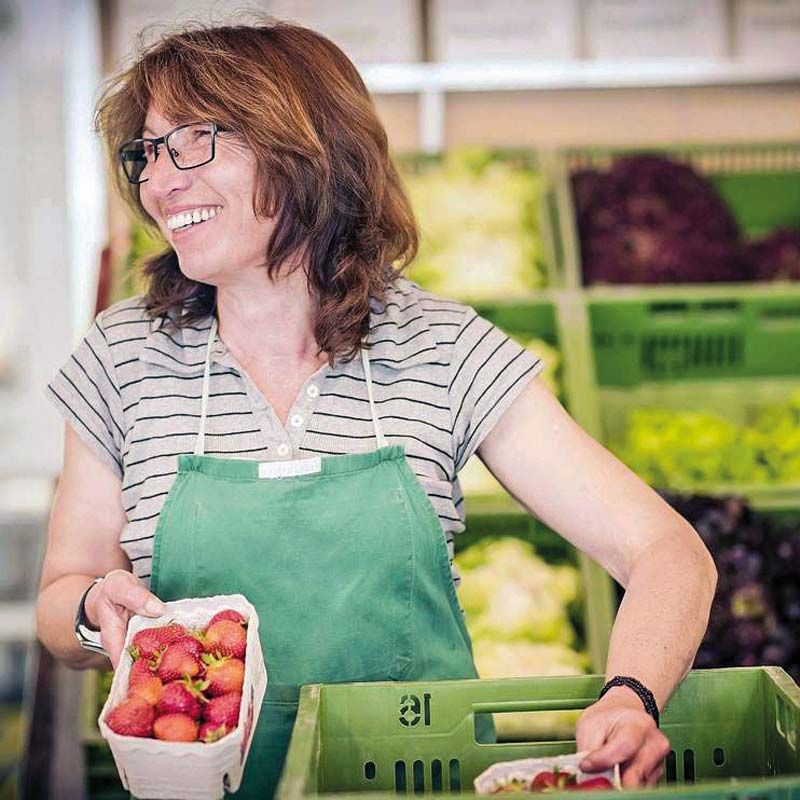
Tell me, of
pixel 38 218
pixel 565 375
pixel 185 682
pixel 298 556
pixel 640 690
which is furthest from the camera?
pixel 38 218

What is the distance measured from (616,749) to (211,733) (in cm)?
49

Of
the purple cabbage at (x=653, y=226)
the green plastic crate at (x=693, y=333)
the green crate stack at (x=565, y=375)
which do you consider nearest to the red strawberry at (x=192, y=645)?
the green crate stack at (x=565, y=375)

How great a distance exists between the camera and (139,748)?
1.48 metres

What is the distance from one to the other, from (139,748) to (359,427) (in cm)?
70

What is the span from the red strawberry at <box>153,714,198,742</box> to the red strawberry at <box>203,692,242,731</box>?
1.1 inches

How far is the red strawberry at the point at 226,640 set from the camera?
5.39ft

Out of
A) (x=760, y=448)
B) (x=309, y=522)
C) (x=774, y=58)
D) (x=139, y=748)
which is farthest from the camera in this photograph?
(x=774, y=58)

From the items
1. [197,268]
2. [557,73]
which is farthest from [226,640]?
[557,73]

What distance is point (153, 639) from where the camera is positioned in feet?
5.42

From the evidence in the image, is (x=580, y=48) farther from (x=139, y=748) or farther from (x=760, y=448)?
(x=139, y=748)

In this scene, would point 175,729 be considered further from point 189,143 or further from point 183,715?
point 189,143

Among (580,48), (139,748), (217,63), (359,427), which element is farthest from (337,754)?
(580,48)

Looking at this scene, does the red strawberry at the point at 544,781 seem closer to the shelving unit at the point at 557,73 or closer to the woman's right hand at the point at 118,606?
the woman's right hand at the point at 118,606

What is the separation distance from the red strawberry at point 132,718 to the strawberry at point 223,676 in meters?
0.09
